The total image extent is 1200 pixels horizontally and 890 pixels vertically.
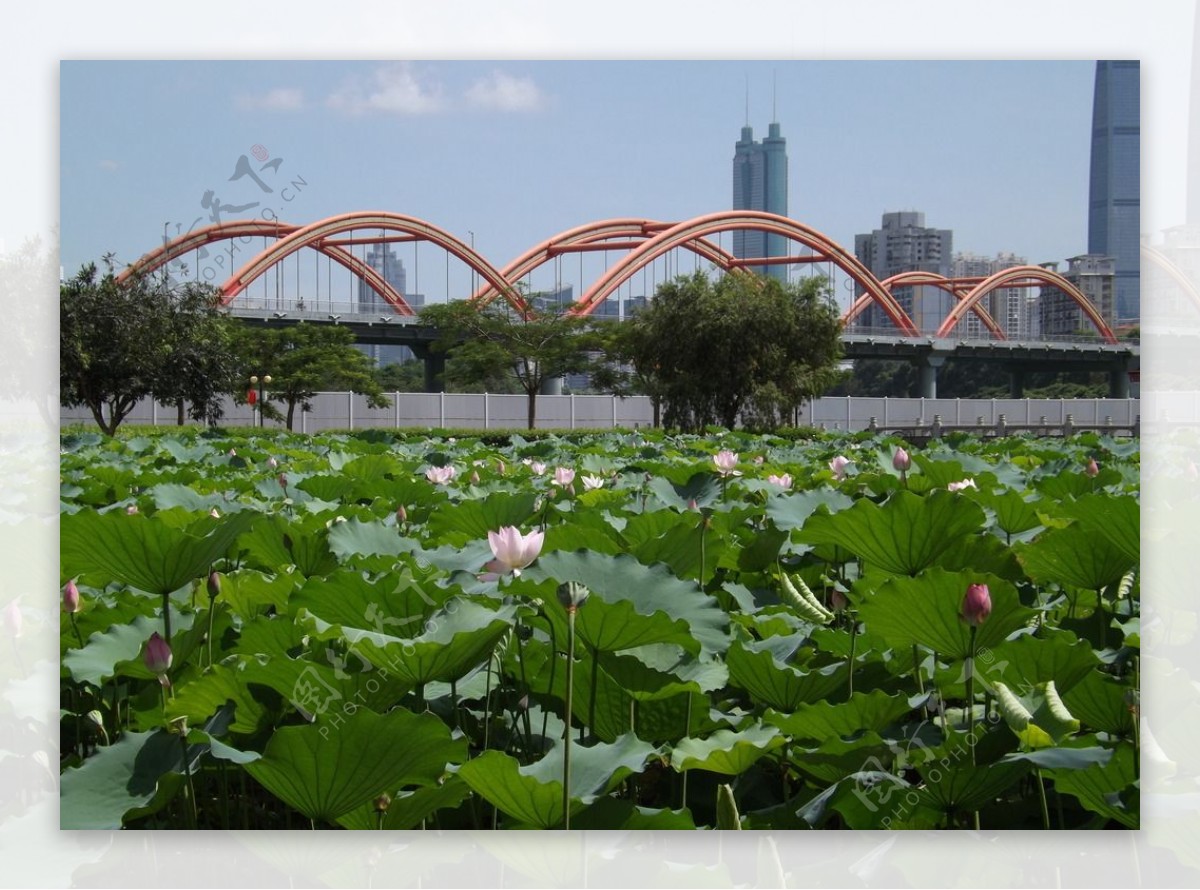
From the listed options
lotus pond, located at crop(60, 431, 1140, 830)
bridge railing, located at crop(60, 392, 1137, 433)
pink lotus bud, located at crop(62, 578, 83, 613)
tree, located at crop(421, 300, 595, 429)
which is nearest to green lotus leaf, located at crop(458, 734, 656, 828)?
lotus pond, located at crop(60, 431, 1140, 830)

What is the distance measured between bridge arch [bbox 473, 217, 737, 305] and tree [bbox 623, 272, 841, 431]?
22.3 meters

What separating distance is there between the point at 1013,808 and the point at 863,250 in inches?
279

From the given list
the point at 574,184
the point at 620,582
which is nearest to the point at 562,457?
the point at 574,184

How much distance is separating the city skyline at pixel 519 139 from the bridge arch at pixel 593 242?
153ft

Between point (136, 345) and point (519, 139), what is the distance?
11.5 meters

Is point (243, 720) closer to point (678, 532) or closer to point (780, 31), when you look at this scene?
point (678, 532)

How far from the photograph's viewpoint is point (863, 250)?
7.87 metres

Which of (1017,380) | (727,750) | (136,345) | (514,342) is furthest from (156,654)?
(514,342)

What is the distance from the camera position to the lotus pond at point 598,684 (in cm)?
102

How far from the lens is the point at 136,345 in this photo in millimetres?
13203

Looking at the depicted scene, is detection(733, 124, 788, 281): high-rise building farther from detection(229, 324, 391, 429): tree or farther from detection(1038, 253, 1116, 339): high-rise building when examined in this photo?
detection(229, 324, 391, 429): tree

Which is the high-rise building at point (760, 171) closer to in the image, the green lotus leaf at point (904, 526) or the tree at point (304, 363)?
the green lotus leaf at point (904, 526)

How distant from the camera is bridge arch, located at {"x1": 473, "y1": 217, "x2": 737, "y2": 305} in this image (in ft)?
165

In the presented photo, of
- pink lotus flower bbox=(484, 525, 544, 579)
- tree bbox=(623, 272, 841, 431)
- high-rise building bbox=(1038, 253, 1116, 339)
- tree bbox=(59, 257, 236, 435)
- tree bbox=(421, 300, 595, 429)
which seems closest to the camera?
pink lotus flower bbox=(484, 525, 544, 579)
